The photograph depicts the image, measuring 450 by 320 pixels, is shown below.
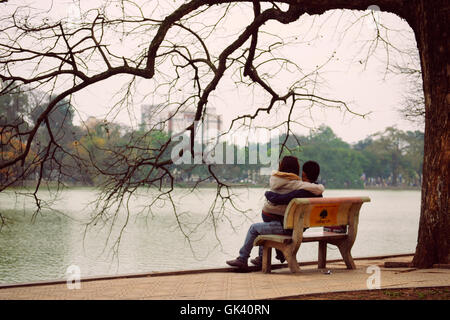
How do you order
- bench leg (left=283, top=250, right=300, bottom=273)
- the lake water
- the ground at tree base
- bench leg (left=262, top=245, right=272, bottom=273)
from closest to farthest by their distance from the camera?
the ground at tree base
bench leg (left=283, top=250, right=300, bottom=273)
bench leg (left=262, top=245, right=272, bottom=273)
the lake water

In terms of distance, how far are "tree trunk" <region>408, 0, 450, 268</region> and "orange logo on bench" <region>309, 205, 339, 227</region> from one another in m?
1.35

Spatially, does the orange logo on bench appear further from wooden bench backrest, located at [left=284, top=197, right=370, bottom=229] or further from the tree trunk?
the tree trunk

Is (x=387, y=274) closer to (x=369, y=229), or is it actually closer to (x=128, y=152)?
(x=128, y=152)

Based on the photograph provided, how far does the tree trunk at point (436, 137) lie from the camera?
826 centimetres

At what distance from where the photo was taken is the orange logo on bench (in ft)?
25.3

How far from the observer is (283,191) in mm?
7805

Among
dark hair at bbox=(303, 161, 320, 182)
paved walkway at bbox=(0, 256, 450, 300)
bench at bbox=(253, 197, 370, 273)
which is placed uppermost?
dark hair at bbox=(303, 161, 320, 182)

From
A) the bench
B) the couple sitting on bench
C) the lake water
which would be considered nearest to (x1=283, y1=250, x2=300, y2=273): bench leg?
the bench

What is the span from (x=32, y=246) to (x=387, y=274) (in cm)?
1725

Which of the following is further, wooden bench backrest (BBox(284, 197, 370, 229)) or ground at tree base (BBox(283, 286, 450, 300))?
wooden bench backrest (BBox(284, 197, 370, 229))

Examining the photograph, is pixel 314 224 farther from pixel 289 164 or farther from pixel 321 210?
pixel 289 164

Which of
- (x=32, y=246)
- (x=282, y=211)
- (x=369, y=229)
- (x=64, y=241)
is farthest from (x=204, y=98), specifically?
(x=369, y=229)

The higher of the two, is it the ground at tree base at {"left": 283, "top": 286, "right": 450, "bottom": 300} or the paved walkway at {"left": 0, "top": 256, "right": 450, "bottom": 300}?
the ground at tree base at {"left": 283, "top": 286, "right": 450, "bottom": 300}

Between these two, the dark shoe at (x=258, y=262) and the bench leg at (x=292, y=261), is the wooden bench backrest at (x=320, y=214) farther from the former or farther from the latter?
the dark shoe at (x=258, y=262)
